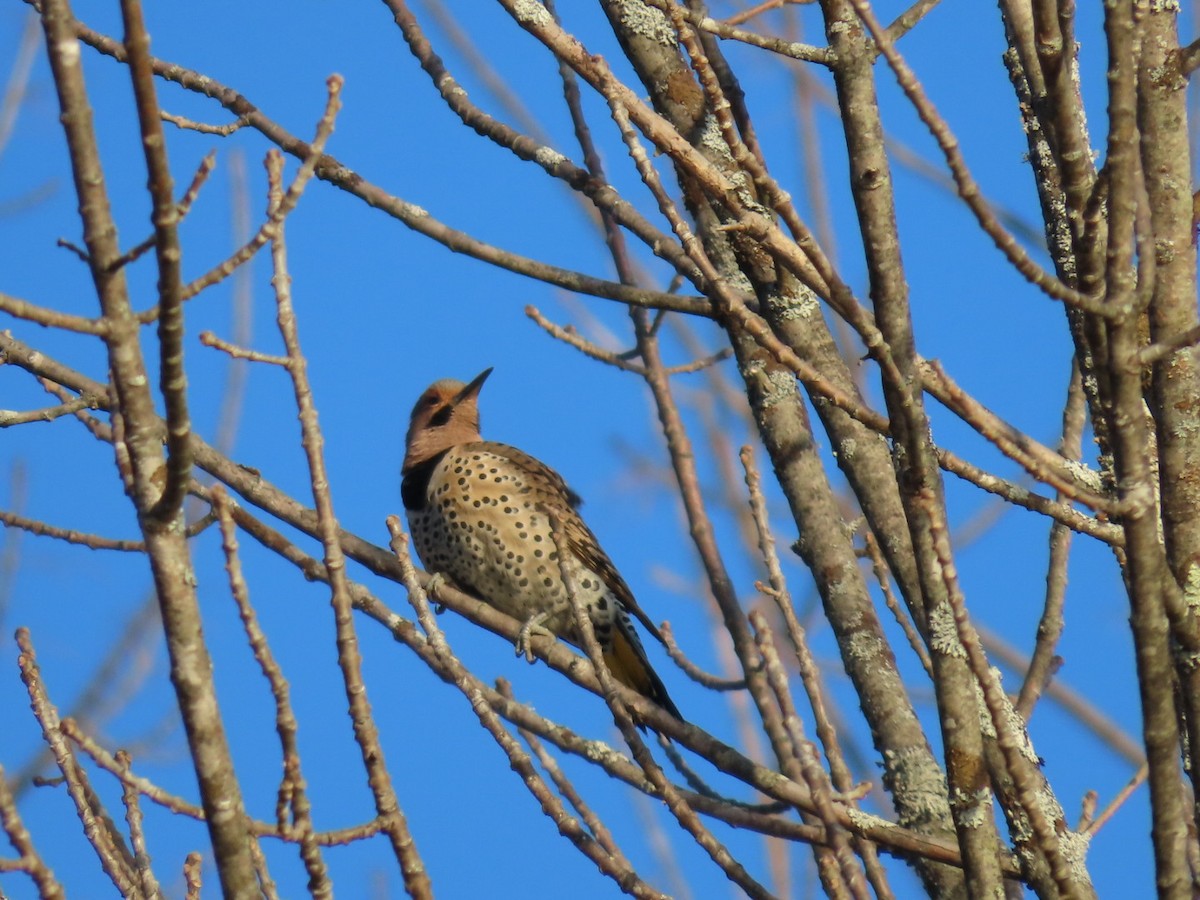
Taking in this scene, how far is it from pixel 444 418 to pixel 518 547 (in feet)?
4.12

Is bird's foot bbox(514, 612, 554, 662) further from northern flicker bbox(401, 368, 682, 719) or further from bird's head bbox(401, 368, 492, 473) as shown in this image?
bird's head bbox(401, 368, 492, 473)

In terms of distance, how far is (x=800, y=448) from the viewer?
8.87 feet

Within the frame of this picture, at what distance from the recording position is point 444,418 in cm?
551

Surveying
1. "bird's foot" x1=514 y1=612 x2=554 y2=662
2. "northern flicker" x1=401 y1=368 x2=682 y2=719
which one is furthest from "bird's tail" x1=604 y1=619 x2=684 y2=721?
"bird's foot" x1=514 y1=612 x2=554 y2=662

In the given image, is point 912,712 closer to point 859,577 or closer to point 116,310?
point 859,577

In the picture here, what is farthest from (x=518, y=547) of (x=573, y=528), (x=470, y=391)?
(x=470, y=391)

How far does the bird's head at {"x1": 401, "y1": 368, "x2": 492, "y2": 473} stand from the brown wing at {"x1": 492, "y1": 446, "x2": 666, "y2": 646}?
0.59m

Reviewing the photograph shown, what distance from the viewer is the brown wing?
4508 mm

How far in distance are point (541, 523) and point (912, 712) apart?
220 centimetres

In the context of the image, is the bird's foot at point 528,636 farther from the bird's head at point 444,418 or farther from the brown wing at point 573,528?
the bird's head at point 444,418

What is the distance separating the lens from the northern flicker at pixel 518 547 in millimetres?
4336

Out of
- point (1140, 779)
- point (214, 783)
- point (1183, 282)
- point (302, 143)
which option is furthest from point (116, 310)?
point (1140, 779)

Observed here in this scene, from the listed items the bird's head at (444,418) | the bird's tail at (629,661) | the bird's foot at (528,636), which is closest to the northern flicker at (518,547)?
the bird's tail at (629,661)

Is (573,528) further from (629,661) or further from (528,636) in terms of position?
(528,636)
